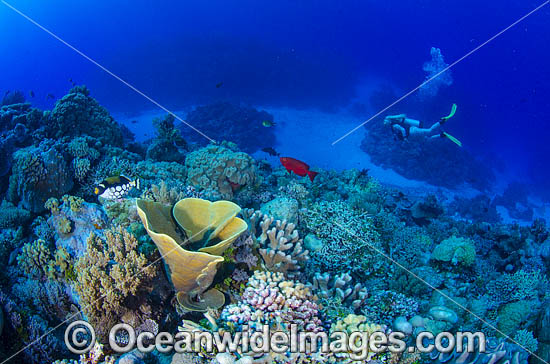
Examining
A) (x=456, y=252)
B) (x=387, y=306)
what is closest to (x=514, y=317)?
(x=456, y=252)

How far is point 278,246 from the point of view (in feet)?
12.0

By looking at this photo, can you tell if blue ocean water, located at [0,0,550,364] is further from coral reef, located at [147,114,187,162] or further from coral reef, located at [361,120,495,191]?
coral reef, located at [361,120,495,191]

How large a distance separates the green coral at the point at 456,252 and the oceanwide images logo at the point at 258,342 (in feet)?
8.58

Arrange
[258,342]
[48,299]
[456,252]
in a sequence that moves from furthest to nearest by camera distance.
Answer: [456,252] < [48,299] < [258,342]

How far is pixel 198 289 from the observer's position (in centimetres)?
279

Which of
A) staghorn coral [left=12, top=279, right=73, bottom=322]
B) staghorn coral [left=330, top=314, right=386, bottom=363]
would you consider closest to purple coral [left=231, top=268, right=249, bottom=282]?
staghorn coral [left=330, top=314, right=386, bottom=363]

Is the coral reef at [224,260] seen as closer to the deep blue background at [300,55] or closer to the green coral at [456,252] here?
the green coral at [456,252]

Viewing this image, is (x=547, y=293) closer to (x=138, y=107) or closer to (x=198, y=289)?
(x=198, y=289)

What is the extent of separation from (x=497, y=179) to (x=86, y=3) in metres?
100

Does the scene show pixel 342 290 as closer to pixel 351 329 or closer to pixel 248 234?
pixel 351 329

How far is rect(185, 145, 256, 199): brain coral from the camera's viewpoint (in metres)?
5.88

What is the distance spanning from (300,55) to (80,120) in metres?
Answer: 51.3

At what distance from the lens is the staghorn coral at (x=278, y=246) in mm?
3432

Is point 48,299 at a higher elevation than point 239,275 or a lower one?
lower
